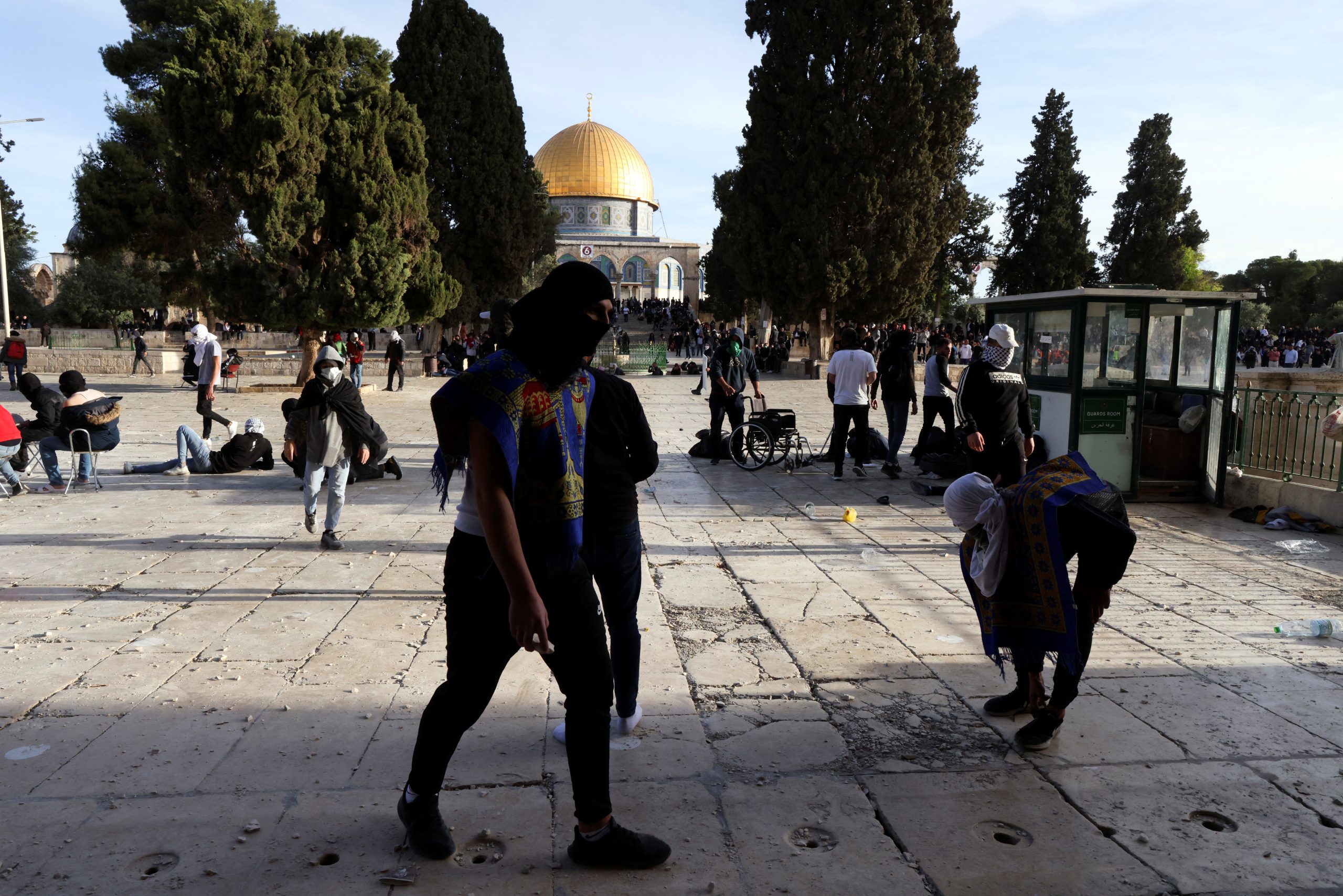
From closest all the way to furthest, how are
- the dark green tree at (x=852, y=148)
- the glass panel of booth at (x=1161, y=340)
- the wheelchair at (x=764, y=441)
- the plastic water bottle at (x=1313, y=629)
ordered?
the plastic water bottle at (x=1313, y=629), the glass panel of booth at (x=1161, y=340), the wheelchair at (x=764, y=441), the dark green tree at (x=852, y=148)

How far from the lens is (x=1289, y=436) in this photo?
7.89m

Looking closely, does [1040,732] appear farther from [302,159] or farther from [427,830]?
[302,159]

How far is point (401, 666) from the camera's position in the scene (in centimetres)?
421

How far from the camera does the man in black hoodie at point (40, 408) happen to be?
338 inches

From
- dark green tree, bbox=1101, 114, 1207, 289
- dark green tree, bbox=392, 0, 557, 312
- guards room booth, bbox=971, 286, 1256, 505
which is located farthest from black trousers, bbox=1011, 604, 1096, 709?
dark green tree, bbox=1101, 114, 1207, 289

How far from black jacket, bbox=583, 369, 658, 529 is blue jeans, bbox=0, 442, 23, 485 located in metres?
7.62

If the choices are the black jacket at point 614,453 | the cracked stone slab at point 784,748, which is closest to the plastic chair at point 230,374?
the black jacket at point 614,453

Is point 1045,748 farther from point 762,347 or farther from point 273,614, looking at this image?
point 762,347

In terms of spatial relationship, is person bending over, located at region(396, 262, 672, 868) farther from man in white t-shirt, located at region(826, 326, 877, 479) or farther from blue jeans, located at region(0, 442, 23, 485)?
blue jeans, located at region(0, 442, 23, 485)

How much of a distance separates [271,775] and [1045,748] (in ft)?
8.99

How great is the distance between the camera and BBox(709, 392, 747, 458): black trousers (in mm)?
10469

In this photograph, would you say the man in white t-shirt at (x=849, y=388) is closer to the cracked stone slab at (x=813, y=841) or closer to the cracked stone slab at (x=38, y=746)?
the cracked stone slab at (x=813, y=841)

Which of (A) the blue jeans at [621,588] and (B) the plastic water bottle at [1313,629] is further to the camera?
(B) the plastic water bottle at [1313,629]

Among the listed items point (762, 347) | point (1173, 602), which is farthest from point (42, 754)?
point (762, 347)
